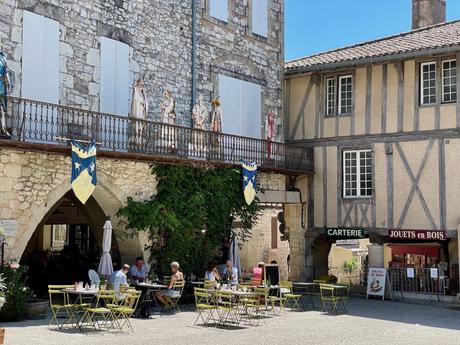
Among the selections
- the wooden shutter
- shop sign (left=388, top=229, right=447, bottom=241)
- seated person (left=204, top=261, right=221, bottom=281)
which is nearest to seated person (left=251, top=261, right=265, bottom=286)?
seated person (left=204, top=261, right=221, bottom=281)

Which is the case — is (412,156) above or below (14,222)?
above

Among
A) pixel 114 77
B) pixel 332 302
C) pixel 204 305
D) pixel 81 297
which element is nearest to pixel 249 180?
pixel 332 302

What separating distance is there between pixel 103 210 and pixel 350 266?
10.5 metres

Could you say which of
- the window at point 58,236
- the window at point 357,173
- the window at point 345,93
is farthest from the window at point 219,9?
the window at point 58,236

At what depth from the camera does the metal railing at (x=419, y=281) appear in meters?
17.7

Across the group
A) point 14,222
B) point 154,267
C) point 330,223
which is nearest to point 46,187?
point 14,222

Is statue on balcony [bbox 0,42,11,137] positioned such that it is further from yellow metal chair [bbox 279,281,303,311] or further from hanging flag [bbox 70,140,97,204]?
yellow metal chair [bbox 279,281,303,311]

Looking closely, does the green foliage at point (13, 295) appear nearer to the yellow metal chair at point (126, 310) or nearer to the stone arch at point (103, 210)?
the stone arch at point (103, 210)

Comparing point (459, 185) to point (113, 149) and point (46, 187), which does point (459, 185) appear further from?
point (46, 187)

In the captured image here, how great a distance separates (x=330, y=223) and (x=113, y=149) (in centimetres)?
754

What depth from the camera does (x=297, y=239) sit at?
794 inches

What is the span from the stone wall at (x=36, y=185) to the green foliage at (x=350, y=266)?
1023 centimetres

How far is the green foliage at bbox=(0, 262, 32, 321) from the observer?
38.4ft

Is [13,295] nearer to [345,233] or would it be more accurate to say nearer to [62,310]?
[62,310]
